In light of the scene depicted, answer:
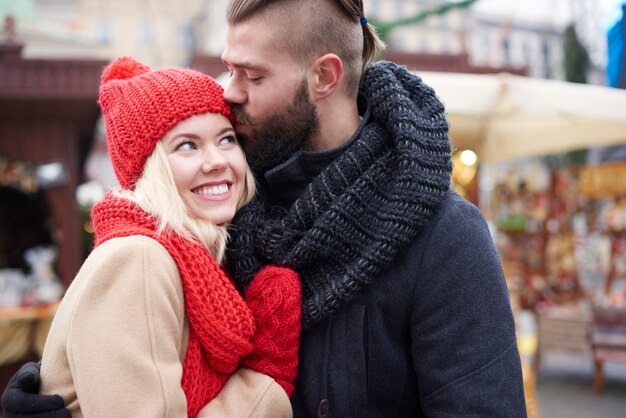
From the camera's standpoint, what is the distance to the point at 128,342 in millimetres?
1451

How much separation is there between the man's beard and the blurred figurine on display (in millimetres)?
59

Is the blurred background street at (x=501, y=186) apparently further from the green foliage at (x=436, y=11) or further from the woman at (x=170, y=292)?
the woman at (x=170, y=292)

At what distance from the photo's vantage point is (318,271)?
1737 millimetres

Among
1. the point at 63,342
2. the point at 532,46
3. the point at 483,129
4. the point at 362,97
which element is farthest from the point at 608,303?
the point at 532,46

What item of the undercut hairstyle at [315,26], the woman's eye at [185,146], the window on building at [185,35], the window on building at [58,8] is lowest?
the woman's eye at [185,146]

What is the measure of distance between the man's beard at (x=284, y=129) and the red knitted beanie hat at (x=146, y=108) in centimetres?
11

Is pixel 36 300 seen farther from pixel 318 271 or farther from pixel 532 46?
pixel 532 46

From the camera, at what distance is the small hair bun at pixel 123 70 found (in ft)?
6.49

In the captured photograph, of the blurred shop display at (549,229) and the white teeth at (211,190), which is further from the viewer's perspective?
the blurred shop display at (549,229)

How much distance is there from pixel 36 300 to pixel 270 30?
20.3ft

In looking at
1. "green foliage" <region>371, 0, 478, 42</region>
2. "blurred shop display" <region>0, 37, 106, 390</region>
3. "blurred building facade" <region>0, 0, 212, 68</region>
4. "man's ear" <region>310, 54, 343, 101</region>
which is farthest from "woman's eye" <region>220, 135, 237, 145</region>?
"blurred building facade" <region>0, 0, 212, 68</region>

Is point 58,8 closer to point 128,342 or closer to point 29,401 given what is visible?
point 29,401

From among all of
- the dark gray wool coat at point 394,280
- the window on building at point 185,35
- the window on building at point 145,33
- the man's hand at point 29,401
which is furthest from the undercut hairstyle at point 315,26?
the window on building at point 145,33

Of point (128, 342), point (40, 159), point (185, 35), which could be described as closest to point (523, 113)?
point (128, 342)
